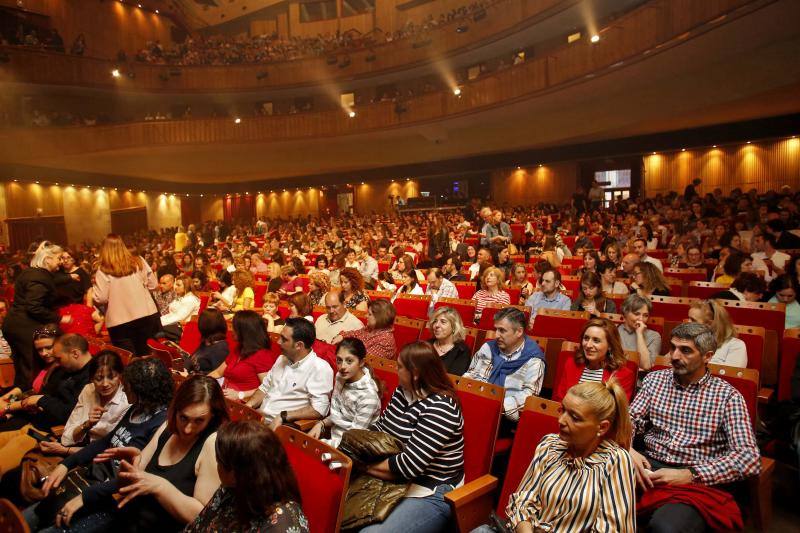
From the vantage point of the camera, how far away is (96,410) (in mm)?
2879

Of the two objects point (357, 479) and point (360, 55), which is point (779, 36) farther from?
point (360, 55)

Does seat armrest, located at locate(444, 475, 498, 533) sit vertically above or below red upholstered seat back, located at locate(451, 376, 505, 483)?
below

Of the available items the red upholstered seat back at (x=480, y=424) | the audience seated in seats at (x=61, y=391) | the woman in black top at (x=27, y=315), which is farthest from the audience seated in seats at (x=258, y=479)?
the woman in black top at (x=27, y=315)

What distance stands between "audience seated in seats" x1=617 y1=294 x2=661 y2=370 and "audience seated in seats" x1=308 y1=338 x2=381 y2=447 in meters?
1.62

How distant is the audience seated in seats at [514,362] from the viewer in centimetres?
296

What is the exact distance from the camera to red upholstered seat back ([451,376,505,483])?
2.35 meters

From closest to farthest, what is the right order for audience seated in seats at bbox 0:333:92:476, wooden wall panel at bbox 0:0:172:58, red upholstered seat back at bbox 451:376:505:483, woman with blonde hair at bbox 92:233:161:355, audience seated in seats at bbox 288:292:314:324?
red upholstered seat back at bbox 451:376:505:483, audience seated in seats at bbox 0:333:92:476, woman with blonde hair at bbox 92:233:161:355, audience seated in seats at bbox 288:292:314:324, wooden wall panel at bbox 0:0:172:58

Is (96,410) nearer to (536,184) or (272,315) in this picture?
(272,315)

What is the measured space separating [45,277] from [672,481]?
4570 mm

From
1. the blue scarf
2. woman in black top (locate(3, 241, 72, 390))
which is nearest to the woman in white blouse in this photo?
woman in black top (locate(3, 241, 72, 390))

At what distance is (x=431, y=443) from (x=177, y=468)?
1017 mm

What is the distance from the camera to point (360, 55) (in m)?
16.6

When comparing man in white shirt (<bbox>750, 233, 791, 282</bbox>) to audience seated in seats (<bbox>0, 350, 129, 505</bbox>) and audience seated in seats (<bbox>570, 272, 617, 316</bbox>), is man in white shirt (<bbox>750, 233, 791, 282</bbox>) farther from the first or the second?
audience seated in seats (<bbox>0, 350, 129, 505</bbox>)

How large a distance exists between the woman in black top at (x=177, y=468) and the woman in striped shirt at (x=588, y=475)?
119 centimetres
